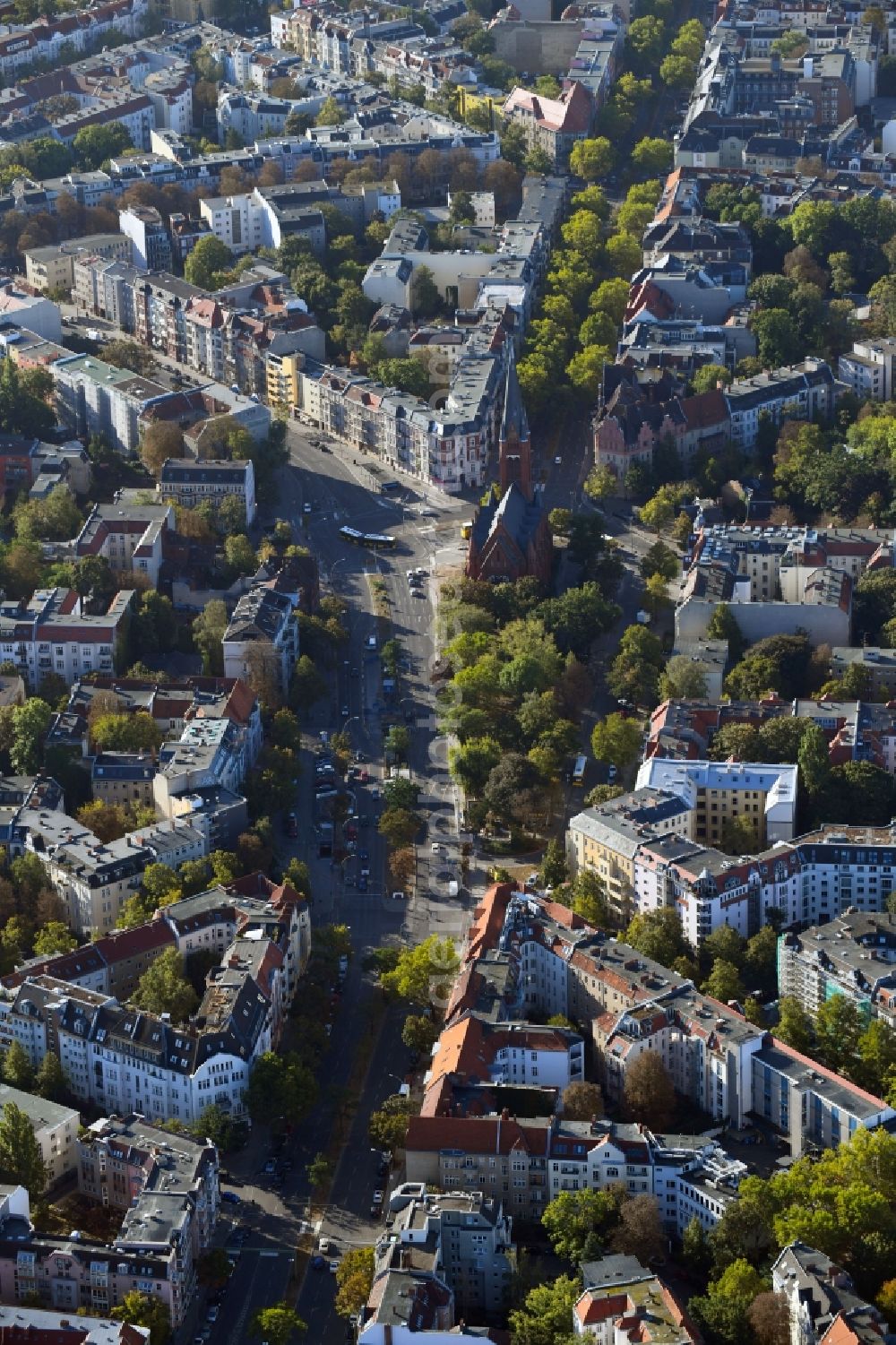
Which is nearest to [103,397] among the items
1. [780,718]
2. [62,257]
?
[62,257]

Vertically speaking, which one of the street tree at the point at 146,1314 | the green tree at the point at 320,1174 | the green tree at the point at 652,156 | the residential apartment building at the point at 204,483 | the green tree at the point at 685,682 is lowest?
the green tree at the point at 320,1174

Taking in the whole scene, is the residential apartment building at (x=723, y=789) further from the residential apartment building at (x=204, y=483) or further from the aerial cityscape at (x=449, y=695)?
the residential apartment building at (x=204, y=483)

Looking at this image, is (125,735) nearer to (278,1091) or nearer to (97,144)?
(278,1091)

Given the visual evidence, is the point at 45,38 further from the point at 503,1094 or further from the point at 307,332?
the point at 503,1094

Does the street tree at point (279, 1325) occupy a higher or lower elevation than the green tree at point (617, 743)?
lower

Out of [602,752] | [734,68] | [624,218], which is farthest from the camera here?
[734,68]

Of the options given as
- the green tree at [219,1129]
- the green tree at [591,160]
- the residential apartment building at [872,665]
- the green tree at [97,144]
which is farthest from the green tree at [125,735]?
the green tree at [591,160]

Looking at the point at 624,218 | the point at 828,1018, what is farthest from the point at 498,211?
the point at 828,1018
